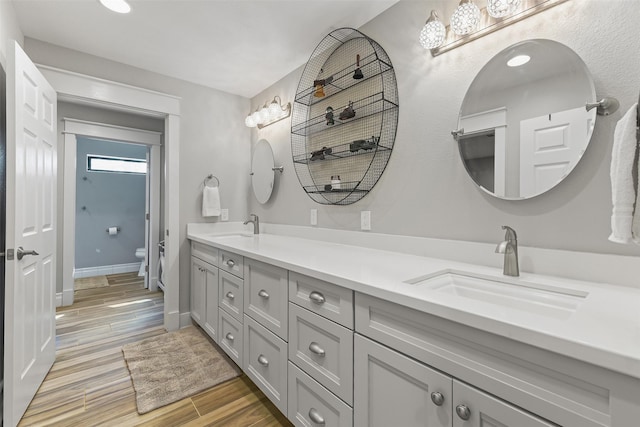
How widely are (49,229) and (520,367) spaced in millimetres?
2696

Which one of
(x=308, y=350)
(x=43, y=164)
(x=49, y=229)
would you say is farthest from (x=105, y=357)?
(x=308, y=350)

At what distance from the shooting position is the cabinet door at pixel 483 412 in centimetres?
69

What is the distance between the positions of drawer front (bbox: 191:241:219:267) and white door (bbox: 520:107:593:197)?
2.02m

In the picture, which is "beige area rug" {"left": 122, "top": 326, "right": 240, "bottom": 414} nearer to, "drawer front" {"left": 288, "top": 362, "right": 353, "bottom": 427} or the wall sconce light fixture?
"drawer front" {"left": 288, "top": 362, "right": 353, "bottom": 427}

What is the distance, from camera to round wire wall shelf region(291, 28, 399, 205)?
1793 mm

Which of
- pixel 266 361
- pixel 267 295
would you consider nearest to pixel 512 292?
pixel 267 295

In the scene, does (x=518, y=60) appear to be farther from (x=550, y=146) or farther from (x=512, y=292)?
(x=512, y=292)

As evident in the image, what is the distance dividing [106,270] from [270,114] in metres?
4.16

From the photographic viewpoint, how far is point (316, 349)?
4.15 ft

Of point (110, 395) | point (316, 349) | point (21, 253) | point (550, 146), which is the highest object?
point (550, 146)

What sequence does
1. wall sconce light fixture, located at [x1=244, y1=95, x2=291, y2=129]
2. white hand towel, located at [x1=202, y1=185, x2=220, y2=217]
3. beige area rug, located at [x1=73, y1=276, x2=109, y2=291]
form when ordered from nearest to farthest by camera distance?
wall sconce light fixture, located at [x1=244, y1=95, x2=291, y2=129], white hand towel, located at [x1=202, y1=185, x2=220, y2=217], beige area rug, located at [x1=73, y1=276, x2=109, y2=291]

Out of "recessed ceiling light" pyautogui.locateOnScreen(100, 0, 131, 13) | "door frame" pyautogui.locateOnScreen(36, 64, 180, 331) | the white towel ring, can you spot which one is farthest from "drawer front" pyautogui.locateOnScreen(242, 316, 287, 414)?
"recessed ceiling light" pyautogui.locateOnScreen(100, 0, 131, 13)

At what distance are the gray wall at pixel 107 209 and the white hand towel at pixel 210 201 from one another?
10.4 ft

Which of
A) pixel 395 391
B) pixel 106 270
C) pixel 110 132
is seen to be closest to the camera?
pixel 395 391
